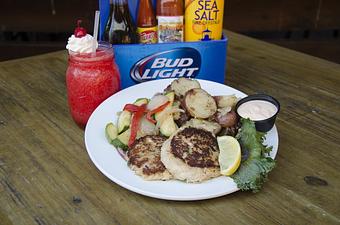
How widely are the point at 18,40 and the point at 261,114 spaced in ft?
8.08

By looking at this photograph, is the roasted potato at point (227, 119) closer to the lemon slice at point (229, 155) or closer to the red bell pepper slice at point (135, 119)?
the lemon slice at point (229, 155)

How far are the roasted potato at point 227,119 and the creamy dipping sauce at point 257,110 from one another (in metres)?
0.05

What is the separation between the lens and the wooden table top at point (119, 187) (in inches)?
32.3

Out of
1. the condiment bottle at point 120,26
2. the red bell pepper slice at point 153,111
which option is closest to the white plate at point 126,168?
the red bell pepper slice at point 153,111

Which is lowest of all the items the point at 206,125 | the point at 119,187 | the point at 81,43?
the point at 119,187

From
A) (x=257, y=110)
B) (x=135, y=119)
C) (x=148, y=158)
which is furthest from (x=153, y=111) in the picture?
(x=257, y=110)

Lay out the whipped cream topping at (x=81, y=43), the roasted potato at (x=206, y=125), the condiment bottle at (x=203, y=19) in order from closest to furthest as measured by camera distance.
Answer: the roasted potato at (x=206, y=125) → the whipped cream topping at (x=81, y=43) → the condiment bottle at (x=203, y=19)

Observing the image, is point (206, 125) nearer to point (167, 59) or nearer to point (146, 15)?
point (167, 59)

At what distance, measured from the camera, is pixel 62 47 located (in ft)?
9.76

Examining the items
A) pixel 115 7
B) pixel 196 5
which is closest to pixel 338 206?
pixel 196 5

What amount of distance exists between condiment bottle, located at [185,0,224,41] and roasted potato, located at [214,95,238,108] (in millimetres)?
273

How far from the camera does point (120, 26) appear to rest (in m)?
1.33

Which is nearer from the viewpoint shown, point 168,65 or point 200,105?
point 200,105

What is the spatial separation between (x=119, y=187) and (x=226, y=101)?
1.26 ft
